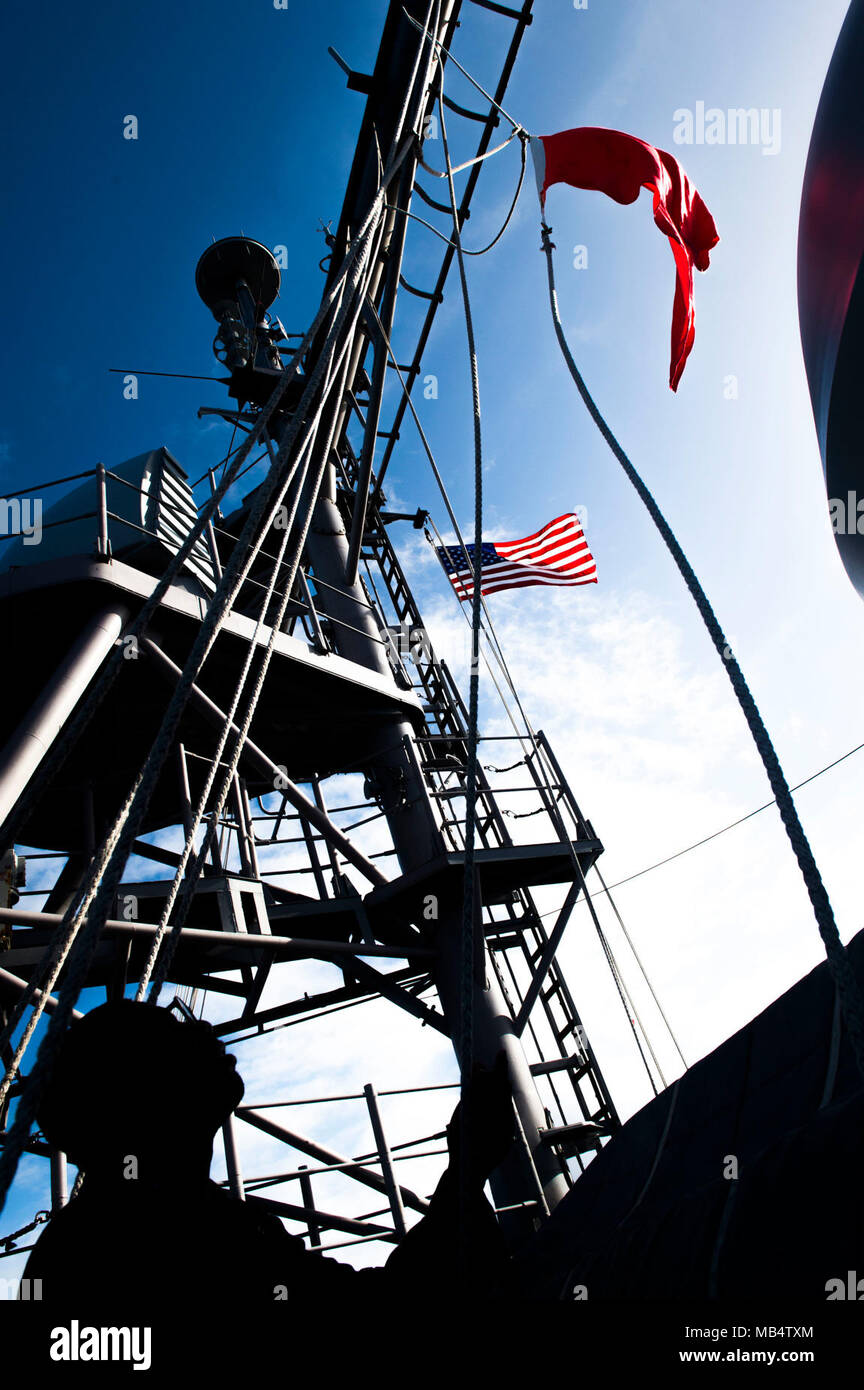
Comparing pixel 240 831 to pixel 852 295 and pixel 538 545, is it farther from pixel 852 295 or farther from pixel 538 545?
pixel 852 295

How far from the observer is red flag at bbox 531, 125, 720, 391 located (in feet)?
16.0

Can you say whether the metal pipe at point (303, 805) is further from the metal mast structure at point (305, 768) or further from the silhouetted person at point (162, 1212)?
the silhouetted person at point (162, 1212)

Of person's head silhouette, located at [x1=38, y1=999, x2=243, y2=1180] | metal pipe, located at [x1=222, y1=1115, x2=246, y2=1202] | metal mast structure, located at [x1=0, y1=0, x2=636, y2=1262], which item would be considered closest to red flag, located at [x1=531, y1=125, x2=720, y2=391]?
metal mast structure, located at [x1=0, y1=0, x2=636, y2=1262]

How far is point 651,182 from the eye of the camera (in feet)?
16.6

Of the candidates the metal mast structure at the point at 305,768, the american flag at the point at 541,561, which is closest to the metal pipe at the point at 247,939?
the metal mast structure at the point at 305,768

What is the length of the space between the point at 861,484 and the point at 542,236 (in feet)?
6.91

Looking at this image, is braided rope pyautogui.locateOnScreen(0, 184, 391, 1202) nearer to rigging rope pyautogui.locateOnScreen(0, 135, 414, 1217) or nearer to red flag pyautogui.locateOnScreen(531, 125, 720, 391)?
rigging rope pyautogui.locateOnScreen(0, 135, 414, 1217)

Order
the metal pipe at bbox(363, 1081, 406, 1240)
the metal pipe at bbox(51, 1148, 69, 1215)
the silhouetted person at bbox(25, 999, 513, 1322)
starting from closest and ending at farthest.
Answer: the silhouetted person at bbox(25, 999, 513, 1322), the metal pipe at bbox(51, 1148, 69, 1215), the metal pipe at bbox(363, 1081, 406, 1240)

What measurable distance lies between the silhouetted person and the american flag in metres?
8.52

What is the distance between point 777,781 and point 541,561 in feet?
27.6

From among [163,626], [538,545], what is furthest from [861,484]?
[538,545]

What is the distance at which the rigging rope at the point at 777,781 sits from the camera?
1.36m

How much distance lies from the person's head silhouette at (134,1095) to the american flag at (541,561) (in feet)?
28.0

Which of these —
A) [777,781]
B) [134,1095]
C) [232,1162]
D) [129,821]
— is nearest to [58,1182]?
[232,1162]
